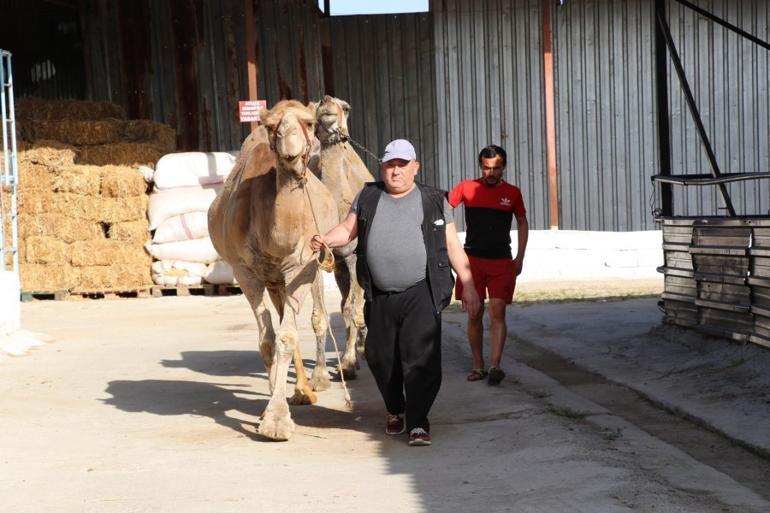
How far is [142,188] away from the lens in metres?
19.8

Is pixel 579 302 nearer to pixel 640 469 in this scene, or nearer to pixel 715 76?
pixel 715 76

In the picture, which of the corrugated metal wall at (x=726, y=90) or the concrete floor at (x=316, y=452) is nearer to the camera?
the concrete floor at (x=316, y=452)

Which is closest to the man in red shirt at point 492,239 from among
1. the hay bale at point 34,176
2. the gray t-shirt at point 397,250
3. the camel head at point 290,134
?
the gray t-shirt at point 397,250

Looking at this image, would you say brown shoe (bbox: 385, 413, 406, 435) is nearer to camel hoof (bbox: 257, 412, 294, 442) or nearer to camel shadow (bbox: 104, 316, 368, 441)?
camel shadow (bbox: 104, 316, 368, 441)

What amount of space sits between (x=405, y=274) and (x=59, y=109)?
49.1 ft

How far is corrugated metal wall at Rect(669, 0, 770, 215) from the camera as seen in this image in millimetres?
20781

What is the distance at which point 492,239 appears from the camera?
9664 millimetres

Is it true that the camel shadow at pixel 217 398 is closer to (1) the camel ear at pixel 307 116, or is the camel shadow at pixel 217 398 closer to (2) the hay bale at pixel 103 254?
(1) the camel ear at pixel 307 116

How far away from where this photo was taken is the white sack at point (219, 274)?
61.3 ft

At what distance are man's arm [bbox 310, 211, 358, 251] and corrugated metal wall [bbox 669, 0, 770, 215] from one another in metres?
14.2

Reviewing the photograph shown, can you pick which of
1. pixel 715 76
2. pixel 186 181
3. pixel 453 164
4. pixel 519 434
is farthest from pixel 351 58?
pixel 519 434

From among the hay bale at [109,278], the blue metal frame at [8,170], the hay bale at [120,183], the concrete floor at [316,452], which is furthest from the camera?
the hay bale at [120,183]

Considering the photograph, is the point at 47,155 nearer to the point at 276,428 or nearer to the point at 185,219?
the point at 185,219

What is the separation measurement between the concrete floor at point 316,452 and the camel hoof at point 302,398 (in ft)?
0.32
